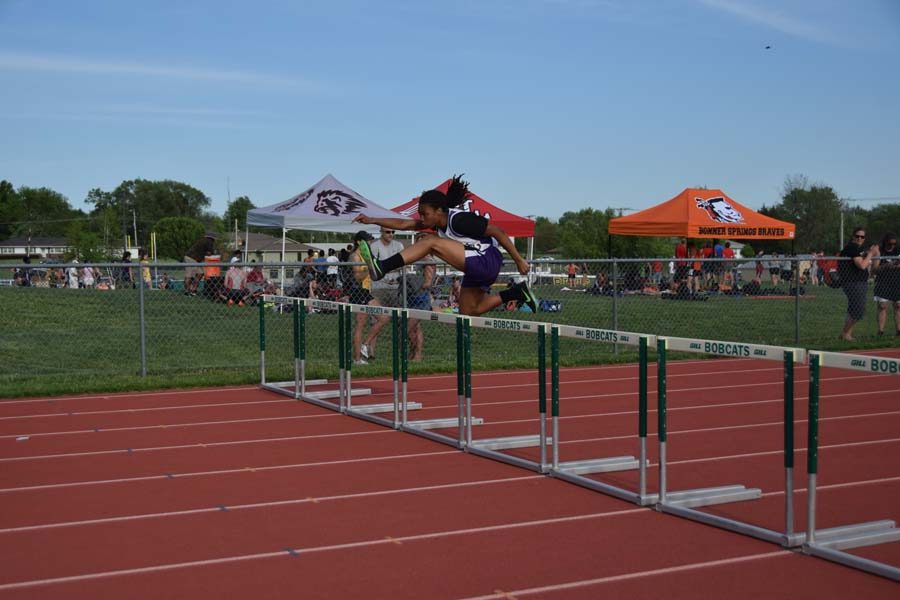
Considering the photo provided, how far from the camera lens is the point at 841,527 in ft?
18.4

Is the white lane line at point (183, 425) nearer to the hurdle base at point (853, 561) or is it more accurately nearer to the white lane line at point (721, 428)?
the white lane line at point (721, 428)

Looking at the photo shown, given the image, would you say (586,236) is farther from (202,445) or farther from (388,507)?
(388,507)

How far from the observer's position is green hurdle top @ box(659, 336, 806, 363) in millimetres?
5455

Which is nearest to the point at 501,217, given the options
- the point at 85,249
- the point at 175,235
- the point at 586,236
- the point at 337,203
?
the point at 337,203

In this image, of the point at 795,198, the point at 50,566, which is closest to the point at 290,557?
the point at 50,566

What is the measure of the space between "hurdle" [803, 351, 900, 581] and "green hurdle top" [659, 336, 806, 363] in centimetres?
19

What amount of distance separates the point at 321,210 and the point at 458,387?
546 inches

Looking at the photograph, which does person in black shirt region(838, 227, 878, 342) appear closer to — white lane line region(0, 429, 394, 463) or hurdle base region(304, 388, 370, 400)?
hurdle base region(304, 388, 370, 400)

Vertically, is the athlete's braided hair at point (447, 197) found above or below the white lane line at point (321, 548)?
above

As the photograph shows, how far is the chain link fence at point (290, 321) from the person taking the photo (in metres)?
14.1

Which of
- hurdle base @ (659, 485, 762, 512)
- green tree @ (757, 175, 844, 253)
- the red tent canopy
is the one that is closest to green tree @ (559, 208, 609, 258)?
green tree @ (757, 175, 844, 253)

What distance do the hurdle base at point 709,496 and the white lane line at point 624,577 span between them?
38.3 inches

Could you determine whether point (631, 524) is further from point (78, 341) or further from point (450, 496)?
point (78, 341)

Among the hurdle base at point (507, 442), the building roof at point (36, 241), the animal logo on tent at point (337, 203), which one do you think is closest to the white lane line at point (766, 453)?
the hurdle base at point (507, 442)
